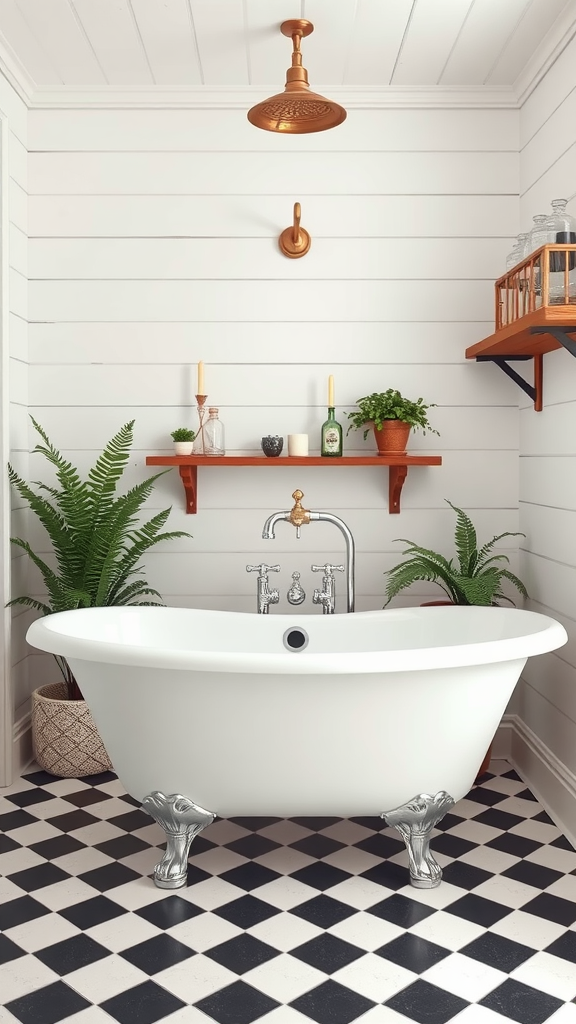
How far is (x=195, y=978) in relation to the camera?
1.88 m

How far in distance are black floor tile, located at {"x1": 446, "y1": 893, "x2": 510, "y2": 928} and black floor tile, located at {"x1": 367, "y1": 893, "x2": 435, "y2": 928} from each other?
0.23ft

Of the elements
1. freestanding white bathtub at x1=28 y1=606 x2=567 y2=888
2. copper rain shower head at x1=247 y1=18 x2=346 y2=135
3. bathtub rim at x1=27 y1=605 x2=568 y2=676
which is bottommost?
freestanding white bathtub at x1=28 y1=606 x2=567 y2=888

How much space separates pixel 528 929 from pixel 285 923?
1.92 feet

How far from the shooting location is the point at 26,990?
1.83 metres

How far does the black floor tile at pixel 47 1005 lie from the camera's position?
1739 millimetres

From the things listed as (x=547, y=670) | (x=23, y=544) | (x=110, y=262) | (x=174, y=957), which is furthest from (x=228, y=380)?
(x=174, y=957)

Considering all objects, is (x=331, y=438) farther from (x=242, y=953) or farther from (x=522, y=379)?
(x=242, y=953)

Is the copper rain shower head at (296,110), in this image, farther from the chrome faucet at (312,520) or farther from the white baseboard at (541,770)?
the white baseboard at (541,770)

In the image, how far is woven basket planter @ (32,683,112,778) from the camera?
3053 mm

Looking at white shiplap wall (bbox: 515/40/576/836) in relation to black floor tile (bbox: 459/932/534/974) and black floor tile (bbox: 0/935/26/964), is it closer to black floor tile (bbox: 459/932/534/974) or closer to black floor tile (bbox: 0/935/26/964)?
black floor tile (bbox: 459/932/534/974)

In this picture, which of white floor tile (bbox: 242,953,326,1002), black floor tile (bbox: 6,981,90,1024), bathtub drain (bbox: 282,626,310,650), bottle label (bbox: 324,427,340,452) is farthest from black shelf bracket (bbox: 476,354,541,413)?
black floor tile (bbox: 6,981,90,1024)

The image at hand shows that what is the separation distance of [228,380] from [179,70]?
1092 mm

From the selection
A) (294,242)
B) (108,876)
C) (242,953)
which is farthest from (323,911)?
(294,242)

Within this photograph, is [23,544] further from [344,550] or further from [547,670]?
[547,670]
